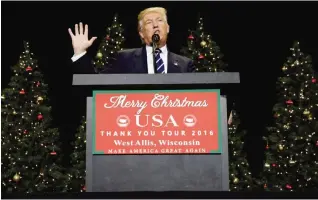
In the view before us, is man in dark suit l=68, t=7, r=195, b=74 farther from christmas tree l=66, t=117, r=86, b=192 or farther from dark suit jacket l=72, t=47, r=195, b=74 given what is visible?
christmas tree l=66, t=117, r=86, b=192

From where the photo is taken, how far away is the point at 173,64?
3.43 meters

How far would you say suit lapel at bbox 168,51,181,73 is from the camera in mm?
3398

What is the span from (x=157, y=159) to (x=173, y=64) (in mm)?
898

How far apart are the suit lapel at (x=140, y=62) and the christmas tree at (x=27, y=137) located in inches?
248

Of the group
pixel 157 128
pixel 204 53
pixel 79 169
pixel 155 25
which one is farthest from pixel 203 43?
pixel 157 128

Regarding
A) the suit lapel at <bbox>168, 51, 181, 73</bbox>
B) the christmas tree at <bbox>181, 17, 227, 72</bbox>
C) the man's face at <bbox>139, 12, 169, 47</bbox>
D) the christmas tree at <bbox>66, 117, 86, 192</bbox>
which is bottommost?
the christmas tree at <bbox>66, 117, 86, 192</bbox>

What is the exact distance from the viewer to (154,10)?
3.58m

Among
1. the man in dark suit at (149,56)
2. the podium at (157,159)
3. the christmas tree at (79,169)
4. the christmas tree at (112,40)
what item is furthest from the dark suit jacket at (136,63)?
the christmas tree at (112,40)

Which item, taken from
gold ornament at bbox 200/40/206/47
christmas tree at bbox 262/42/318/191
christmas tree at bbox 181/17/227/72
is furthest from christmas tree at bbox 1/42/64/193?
christmas tree at bbox 262/42/318/191

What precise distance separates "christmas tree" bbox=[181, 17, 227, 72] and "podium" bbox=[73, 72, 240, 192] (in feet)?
22.4

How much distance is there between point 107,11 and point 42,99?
2342 mm

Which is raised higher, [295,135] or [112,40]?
[112,40]

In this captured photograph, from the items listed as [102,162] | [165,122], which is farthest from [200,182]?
[102,162]

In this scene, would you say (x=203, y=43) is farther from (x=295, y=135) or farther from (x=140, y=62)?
(x=140, y=62)
